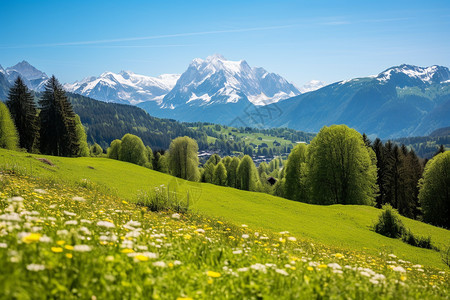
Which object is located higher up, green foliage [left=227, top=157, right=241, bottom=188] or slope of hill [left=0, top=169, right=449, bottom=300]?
slope of hill [left=0, top=169, right=449, bottom=300]

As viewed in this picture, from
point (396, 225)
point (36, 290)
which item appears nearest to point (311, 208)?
point (396, 225)

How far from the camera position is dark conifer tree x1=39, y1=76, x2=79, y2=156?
193 ft

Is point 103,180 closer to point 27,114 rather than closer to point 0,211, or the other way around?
point 0,211

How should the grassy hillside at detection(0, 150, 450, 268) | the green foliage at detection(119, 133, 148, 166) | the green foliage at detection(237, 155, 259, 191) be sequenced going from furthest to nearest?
1. the green foliage at detection(237, 155, 259, 191)
2. the green foliage at detection(119, 133, 148, 166)
3. the grassy hillside at detection(0, 150, 450, 268)

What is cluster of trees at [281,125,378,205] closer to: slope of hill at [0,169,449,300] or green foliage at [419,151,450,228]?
green foliage at [419,151,450,228]

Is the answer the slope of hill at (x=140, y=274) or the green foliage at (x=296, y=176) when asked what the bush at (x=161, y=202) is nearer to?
the slope of hill at (x=140, y=274)

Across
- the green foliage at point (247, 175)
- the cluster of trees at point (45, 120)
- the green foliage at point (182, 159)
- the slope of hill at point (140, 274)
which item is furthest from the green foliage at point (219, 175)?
the slope of hill at point (140, 274)

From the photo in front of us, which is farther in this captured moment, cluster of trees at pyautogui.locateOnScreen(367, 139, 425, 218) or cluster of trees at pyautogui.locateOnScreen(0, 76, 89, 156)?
cluster of trees at pyautogui.locateOnScreen(367, 139, 425, 218)

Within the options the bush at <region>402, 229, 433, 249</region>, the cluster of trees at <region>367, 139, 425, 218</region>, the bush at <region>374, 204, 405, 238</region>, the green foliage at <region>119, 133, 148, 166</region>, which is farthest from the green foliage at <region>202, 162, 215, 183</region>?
the bush at <region>402, 229, 433, 249</region>

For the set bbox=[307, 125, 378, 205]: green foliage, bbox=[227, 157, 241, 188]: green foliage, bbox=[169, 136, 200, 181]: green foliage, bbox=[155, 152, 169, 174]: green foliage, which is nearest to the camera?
bbox=[307, 125, 378, 205]: green foliage

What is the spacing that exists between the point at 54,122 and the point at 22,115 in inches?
215

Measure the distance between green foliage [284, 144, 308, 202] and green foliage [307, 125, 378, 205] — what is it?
23.0 feet

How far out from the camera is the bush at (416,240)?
27.2 metres

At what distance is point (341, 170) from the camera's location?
48750mm
